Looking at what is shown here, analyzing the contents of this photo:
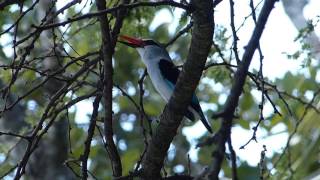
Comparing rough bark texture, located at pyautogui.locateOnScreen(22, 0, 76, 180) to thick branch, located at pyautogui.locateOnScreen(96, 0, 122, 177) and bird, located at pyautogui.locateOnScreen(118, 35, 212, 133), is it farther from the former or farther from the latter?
thick branch, located at pyautogui.locateOnScreen(96, 0, 122, 177)

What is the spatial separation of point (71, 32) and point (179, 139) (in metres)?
3.45

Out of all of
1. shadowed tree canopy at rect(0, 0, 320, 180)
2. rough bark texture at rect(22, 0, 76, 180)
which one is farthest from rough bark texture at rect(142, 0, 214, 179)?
rough bark texture at rect(22, 0, 76, 180)

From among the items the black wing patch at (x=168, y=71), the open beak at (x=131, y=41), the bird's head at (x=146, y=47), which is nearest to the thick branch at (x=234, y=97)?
the black wing patch at (x=168, y=71)

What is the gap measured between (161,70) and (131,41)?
1.01 ft

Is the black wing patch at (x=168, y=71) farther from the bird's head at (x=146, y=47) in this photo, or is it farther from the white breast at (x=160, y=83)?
the bird's head at (x=146, y=47)

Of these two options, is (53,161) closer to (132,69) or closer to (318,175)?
(132,69)

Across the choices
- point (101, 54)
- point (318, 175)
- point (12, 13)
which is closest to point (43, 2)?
point (12, 13)

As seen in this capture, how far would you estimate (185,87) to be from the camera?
8.48 feet

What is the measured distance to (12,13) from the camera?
12.2 ft

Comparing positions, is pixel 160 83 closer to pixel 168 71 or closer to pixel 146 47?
pixel 168 71

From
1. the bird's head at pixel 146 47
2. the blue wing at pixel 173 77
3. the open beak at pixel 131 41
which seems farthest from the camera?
the bird's head at pixel 146 47

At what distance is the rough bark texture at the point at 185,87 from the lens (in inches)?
95.0

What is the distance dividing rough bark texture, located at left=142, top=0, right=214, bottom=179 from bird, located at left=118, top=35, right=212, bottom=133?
100 centimetres

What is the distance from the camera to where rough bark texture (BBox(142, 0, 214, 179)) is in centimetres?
241
